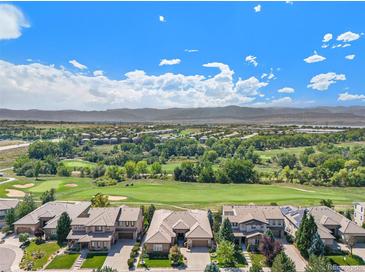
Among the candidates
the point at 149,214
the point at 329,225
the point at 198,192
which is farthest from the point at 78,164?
the point at 329,225

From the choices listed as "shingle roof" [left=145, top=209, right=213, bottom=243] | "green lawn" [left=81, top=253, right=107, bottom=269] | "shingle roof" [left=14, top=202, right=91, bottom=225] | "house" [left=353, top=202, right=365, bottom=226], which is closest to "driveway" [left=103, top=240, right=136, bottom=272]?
"green lawn" [left=81, top=253, right=107, bottom=269]

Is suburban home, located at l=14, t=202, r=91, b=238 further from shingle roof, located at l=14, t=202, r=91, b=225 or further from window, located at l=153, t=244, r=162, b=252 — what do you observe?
window, located at l=153, t=244, r=162, b=252

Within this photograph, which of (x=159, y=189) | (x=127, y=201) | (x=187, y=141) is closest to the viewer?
(x=127, y=201)

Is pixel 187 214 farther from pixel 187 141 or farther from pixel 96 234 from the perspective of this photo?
pixel 187 141

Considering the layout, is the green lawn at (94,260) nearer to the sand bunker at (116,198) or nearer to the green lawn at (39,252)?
the green lawn at (39,252)

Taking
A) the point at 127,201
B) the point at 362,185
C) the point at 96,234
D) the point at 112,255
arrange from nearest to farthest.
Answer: the point at 112,255
the point at 96,234
the point at 127,201
the point at 362,185

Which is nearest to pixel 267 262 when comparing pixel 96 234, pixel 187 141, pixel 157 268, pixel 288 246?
pixel 288 246
